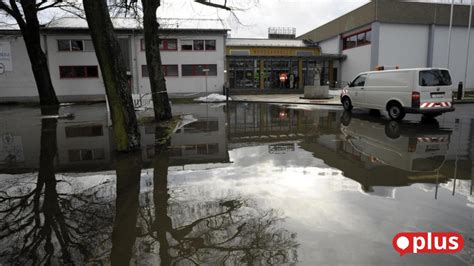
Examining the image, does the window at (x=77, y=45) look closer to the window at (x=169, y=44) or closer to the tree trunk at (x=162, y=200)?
the window at (x=169, y=44)

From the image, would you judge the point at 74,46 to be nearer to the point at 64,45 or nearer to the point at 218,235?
the point at 64,45

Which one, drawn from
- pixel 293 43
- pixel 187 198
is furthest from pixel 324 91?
pixel 187 198

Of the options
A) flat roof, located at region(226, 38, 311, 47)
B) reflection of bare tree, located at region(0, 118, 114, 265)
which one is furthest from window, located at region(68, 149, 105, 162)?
flat roof, located at region(226, 38, 311, 47)

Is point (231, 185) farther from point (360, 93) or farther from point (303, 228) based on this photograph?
point (360, 93)

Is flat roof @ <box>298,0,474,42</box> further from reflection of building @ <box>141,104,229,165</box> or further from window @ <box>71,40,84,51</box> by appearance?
window @ <box>71,40,84,51</box>

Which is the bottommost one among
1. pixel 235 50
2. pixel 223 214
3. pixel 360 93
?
pixel 223 214

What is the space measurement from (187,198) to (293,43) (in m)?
39.0

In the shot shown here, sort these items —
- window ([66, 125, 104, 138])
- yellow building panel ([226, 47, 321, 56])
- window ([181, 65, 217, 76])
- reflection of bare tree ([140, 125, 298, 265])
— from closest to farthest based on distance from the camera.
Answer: reflection of bare tree ([140, 125, 298, 265])
window ([66, 125, 104, 138])
window ([181, 65, 217, 76])
yellow building panel ([226, 47, 321, 56])

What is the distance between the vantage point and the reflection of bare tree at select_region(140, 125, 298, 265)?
333cm

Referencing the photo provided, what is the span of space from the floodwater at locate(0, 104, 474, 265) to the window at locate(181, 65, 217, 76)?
2126 centimetres

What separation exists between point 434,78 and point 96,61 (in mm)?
25769

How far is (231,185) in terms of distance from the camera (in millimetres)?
5551

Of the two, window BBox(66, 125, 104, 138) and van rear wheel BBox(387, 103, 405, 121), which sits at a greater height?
van rear wheel BBox(387, 103, 405, 121)

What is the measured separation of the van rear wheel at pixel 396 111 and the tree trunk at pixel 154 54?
8910 mm
